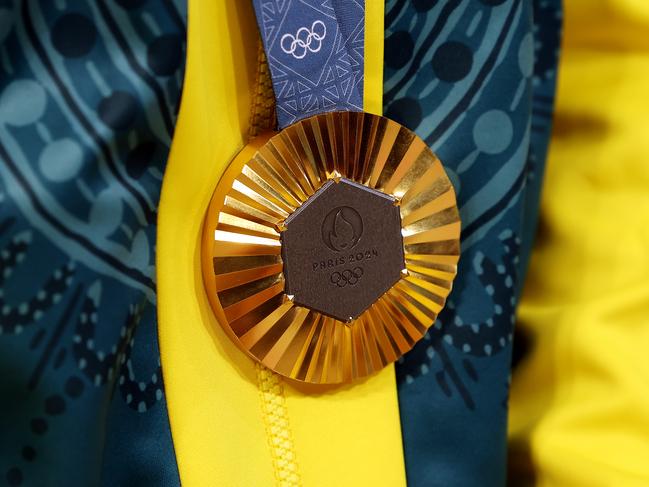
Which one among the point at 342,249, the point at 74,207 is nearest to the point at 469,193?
the point at 342,249

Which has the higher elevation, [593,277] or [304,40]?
[304,40]

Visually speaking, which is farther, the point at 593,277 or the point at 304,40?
the point at 593,277

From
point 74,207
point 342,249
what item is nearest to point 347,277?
point 342,249

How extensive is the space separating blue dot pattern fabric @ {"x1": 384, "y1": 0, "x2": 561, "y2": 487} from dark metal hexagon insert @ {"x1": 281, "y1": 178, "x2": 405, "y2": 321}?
0.05 metres

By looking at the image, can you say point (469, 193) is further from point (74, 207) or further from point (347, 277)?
point (74, 207)

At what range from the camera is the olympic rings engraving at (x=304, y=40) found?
0.32 m

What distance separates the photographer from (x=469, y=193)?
1.30ft

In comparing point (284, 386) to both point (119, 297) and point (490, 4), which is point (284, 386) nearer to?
point (119, 297)

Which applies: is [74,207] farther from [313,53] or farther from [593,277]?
[593,277]

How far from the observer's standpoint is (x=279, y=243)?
33 centimetres

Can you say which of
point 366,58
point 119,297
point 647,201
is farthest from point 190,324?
point 647,201

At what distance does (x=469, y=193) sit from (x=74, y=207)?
0.19m

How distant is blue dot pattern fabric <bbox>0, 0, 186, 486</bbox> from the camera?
10.9 inches

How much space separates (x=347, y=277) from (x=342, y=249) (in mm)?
13
